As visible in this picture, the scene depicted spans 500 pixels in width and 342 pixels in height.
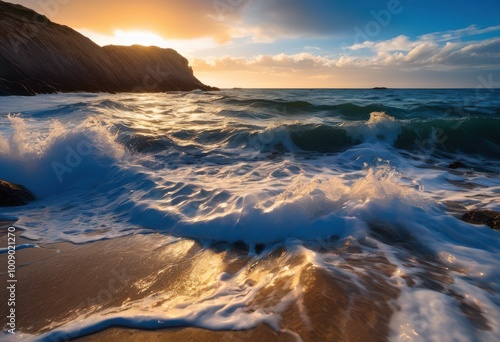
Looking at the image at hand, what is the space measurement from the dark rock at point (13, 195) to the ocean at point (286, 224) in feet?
0.63

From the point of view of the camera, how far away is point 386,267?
287 cm

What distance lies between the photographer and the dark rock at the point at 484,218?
3820mm

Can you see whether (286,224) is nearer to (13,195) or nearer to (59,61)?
(13,195)

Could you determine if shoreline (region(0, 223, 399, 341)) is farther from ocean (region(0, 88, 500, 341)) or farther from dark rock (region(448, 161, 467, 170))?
dark rock (region(448, 161, 467, 170))

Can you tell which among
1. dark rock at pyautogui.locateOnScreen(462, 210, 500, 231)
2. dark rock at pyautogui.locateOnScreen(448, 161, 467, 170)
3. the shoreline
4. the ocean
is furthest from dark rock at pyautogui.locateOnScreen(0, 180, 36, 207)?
dark rock at pyautogui.locateOnScreen(448, 161, 467, 170)

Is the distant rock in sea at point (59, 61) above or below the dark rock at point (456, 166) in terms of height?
above

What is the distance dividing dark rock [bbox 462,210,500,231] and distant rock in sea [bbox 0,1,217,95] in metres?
29.4

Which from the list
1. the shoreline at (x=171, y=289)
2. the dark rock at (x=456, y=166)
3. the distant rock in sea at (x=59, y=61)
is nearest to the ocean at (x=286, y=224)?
the shoreline at (x=171, y=289)

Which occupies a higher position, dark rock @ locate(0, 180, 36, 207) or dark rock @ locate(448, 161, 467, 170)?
dark rock @ locate(0, 180, 36, 207)

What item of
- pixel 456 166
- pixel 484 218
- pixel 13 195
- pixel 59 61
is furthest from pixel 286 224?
pixel 59 61

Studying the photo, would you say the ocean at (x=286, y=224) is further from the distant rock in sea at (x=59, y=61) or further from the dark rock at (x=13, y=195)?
the distant rock in sea at (x=59, y=61)

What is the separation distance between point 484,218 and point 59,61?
41.0m

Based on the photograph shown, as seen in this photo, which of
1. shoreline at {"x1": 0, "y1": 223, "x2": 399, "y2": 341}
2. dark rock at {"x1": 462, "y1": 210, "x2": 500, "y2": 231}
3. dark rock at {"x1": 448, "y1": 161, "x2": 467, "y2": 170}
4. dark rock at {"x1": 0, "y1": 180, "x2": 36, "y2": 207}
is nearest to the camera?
shoreline at {"x1": 0, "y1": 223, "x2": 399, "y2": 341}

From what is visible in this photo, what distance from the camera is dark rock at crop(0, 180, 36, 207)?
488 centimetres
